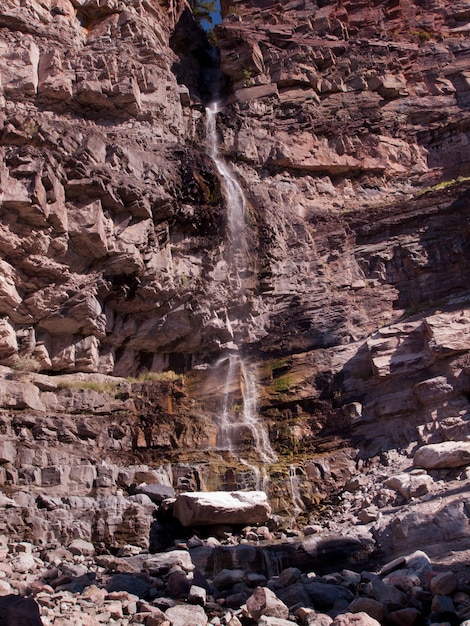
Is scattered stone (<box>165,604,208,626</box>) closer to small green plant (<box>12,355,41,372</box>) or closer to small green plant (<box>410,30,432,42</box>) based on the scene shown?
small green plant (<box>12,355,41,372</box>)

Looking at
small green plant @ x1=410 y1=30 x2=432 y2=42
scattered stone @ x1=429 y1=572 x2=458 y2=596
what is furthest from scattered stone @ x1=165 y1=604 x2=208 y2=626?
small green plant @ x1=410 y1=30 x2=432 y2=42

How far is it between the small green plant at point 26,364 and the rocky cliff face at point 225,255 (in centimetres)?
7

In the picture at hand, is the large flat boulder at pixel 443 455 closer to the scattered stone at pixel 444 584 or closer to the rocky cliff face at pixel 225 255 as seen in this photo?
the rocky cliff face at pixel 225 255

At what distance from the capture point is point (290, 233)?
24297 mm

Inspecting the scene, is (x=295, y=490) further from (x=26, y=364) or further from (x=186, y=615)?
(x=26, y=364)

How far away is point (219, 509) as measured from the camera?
13312 mm

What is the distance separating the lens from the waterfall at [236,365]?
58.5 feet

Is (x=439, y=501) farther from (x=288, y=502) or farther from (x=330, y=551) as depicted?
(x=288, y=502)

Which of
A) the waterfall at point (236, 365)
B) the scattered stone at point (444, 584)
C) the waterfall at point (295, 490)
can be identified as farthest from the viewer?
the waterfall at point (236, 365)

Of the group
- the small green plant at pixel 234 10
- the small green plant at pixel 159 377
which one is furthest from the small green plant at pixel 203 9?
the small green plant at pixel 159 377

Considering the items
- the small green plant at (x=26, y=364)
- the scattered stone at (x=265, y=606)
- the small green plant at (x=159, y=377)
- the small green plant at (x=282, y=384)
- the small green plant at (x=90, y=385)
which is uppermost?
the small green plant at (x=26, y=364)

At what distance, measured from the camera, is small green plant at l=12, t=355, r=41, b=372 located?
18.2 m

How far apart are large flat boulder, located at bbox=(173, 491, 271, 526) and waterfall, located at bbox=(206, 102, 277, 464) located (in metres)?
1.83

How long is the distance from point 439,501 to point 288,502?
445 cm
